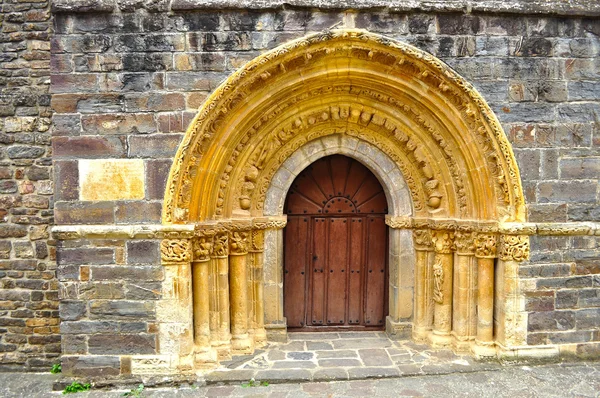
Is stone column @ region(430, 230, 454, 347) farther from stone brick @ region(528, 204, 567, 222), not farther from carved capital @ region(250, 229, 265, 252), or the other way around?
carved capital @ region(250, 229, 265, 252)

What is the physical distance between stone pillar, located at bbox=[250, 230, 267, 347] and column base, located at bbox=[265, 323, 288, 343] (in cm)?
9

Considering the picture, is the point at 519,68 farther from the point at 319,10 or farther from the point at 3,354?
the point at 3,354

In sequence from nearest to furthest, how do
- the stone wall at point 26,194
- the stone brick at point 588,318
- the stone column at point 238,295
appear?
the stone brick at point 588,318 < the stone wall at point 26,194 < the stone column at point 238,295

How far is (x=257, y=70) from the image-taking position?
380 centimetres

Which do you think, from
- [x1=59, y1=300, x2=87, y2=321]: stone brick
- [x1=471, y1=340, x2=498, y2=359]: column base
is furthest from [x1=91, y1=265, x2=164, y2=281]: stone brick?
[x1=471, y1=340, x2=498, y2=359]: column base

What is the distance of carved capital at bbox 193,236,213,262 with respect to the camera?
3980 millimetres

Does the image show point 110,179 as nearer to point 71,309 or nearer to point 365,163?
point 71,309

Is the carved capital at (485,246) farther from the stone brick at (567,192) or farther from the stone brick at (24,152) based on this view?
the stone brick at (24,152)

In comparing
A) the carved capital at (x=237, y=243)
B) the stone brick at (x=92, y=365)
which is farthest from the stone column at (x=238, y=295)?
the stone brick at (x=92, y=365)

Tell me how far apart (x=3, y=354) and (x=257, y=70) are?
4.01 m

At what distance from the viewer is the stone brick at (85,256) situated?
3.79m

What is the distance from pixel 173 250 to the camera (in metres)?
3.78

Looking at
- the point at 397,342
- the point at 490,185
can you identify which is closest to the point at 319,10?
the point at 490,185

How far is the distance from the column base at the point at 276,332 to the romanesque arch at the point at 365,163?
0.05 feet
